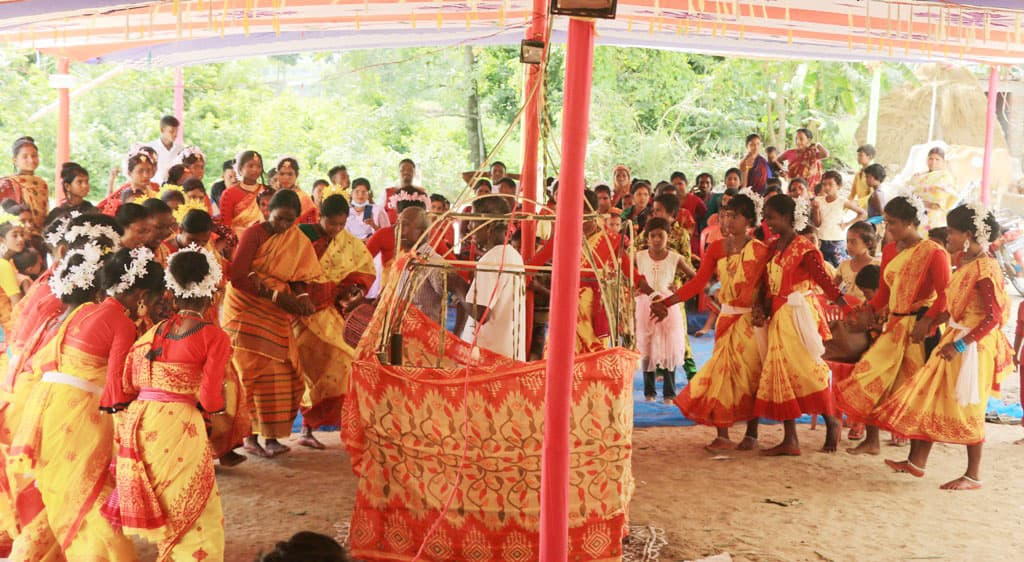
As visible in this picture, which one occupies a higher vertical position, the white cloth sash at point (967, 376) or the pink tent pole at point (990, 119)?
the pink tent pole at point (990, 119)

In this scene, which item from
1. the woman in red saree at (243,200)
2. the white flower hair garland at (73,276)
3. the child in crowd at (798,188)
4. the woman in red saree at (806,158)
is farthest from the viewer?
the woman in red saree at (806,158)

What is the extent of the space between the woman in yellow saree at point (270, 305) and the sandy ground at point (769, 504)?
0.43 metres

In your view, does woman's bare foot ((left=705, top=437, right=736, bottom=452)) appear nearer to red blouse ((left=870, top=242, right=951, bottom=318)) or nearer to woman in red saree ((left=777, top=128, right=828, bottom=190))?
red blouse ((left=870, top=242, right=951, bottom=318))

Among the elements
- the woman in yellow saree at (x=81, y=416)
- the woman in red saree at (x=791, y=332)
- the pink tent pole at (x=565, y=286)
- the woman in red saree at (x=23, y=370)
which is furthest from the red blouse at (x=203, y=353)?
the woman in red saree at (x=791, y=332)

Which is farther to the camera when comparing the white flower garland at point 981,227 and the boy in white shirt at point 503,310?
the boy in white shirt at point 503,310

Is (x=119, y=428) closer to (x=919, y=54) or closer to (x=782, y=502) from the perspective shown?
(x=782, y=502)

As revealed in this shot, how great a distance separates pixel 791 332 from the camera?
21.7 feet

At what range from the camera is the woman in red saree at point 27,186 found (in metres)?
7.67

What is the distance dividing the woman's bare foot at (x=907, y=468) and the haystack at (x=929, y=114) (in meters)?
15.3

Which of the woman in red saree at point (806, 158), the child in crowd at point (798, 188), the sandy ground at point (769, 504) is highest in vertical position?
the woman in red saree at point (806, 158)

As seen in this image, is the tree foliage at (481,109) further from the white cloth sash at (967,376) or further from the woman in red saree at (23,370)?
the woman in red saree at (23,370)

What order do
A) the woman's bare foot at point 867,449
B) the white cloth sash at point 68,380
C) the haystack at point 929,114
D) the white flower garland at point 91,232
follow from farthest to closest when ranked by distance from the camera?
the haystack at point 929,114, the woman's bare foot at point 867,449, the white flower garland at point 91,232, the white cloth sash at point 68,380

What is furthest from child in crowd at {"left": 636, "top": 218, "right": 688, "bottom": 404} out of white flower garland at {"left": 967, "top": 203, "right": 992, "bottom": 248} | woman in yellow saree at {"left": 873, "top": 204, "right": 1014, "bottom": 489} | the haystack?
the haystack

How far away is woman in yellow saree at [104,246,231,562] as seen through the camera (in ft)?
13.2
